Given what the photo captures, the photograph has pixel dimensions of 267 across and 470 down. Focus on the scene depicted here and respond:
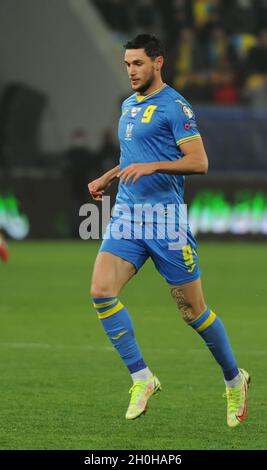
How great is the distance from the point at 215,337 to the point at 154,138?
1.24 m

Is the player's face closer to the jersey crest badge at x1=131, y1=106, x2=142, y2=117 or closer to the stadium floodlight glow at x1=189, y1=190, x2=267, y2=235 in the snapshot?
the jersey crest badge at x1=131, y1=106, x2=142, y2=117

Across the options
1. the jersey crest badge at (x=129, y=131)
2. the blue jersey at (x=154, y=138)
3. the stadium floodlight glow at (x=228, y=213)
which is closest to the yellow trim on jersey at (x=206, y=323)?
the blue jersey at (x=154, y=138)

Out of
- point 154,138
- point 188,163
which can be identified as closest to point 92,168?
point 154,138

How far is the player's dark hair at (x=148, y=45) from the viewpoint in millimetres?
7609

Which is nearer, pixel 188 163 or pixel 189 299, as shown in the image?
pixel 188 163

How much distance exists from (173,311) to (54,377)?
14.5 feet

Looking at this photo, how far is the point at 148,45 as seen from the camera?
7621mm

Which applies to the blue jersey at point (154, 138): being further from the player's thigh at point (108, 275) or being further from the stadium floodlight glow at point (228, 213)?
the stadium floodlight glow at point (228, 213)

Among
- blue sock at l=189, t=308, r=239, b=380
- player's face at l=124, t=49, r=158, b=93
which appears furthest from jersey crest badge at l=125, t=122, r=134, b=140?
blue sock at l=189, t=308, r=239, b=380

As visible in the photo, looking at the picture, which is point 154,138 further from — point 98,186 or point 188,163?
point 98,186

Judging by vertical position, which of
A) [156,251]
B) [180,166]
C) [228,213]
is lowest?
[228,213]

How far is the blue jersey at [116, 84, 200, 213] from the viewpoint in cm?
752

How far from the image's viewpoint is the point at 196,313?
7.60 metres

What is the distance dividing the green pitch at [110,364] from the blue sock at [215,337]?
0.33m
